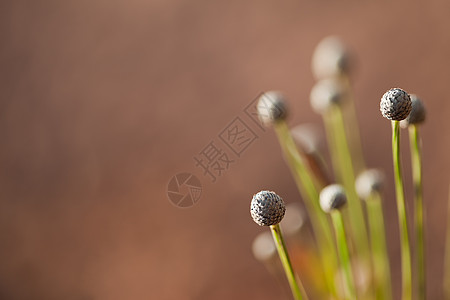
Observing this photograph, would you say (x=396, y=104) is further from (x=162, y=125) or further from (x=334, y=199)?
(x=162, y=125)

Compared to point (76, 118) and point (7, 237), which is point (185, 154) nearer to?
point (76, 118)

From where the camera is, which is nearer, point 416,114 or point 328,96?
point 416,114

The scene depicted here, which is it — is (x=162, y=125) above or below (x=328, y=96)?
above

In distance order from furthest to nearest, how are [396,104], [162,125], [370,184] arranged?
1. [162,125]
2. [370,184]
3. [396,104]

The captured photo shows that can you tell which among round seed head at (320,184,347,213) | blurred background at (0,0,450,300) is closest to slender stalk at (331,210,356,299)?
round seed head at (320,184,347,213)

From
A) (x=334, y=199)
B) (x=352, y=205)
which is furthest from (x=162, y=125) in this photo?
(x=334, y=199)

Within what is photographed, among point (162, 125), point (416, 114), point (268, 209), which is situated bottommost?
point (268, 209)

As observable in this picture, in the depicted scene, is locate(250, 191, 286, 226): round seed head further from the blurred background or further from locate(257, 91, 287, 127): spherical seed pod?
the blurred background
